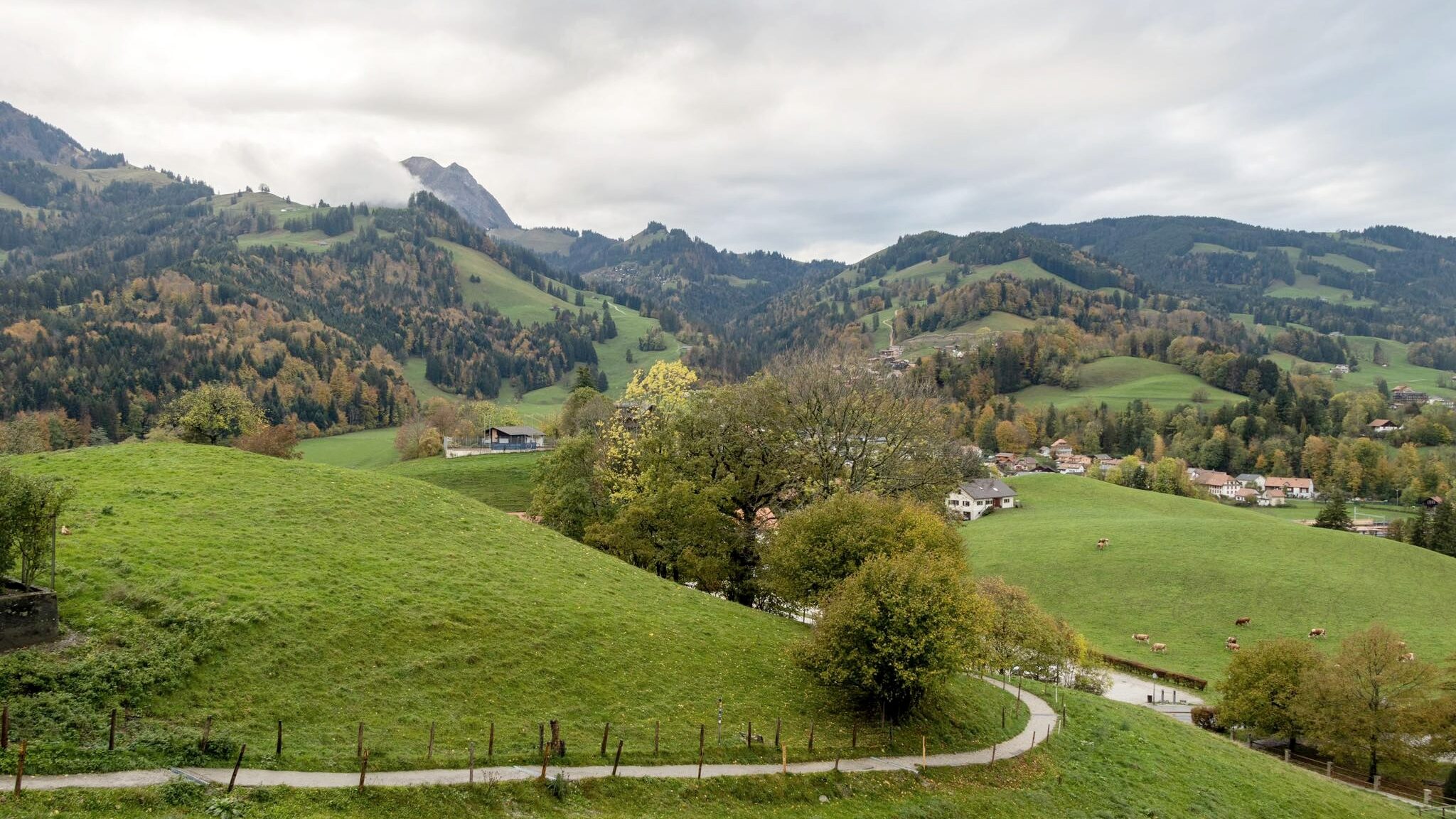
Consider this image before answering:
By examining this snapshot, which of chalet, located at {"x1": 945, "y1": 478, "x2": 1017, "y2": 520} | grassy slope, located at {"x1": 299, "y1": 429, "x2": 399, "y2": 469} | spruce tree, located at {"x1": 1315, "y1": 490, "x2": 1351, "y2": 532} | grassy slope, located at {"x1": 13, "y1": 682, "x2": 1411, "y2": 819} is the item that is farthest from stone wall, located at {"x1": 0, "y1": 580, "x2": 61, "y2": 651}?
spruce tree, located at {"x1": 1315, "y1": 490, "x2": 1351, "y2": 532}

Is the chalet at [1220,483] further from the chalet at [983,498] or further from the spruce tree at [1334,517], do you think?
the chalet at [983,498]

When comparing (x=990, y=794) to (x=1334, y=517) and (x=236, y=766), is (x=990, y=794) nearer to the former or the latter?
(x=236, y=766)

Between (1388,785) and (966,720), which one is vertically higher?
(966,720)

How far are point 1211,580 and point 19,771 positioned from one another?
91250 mm

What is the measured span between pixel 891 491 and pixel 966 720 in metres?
22.8

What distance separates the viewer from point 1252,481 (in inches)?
7067

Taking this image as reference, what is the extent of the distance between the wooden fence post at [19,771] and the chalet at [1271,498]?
200 meters

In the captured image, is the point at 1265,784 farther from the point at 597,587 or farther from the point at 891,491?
the point at 597,587

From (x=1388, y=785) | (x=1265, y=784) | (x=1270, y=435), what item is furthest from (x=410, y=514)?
(x=1270, y=435)

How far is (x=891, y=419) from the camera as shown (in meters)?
55.0

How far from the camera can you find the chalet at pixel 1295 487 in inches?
6816

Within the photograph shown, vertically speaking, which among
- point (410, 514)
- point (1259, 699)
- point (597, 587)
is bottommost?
point (1259, 699)

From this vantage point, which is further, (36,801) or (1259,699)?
(1259,699)

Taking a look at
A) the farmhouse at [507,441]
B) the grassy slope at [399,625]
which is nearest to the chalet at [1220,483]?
the farmhouse at [507,441]
